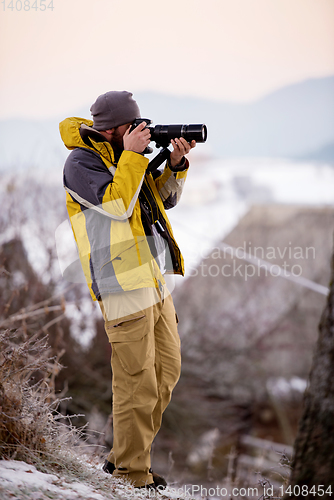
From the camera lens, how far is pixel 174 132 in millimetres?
1735

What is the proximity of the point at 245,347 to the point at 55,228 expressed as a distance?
355cm

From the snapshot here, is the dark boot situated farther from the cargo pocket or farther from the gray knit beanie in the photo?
the gray knit beanie

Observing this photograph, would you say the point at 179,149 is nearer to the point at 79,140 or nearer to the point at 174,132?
the point at 174,132

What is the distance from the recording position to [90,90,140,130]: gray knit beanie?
1710 mm

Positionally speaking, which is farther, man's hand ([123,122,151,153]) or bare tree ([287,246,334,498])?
man's hand ([123,122,151,153])

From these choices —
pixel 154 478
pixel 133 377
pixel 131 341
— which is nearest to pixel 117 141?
pixel 131 341

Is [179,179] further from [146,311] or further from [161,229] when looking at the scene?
[146,311]

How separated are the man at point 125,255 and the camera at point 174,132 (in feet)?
0.12

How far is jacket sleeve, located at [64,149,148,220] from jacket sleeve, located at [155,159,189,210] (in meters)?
0.32

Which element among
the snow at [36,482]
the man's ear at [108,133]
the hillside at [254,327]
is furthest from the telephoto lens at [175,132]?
the hillside at [254,327]

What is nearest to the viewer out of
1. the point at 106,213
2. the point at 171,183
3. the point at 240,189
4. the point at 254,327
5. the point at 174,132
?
the point at 106,213

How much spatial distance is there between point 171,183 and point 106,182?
0.45 metres

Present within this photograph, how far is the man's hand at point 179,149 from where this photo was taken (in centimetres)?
175

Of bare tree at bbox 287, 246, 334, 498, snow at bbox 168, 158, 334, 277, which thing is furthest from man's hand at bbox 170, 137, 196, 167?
snow at bbox 168, 158, 334, 277
